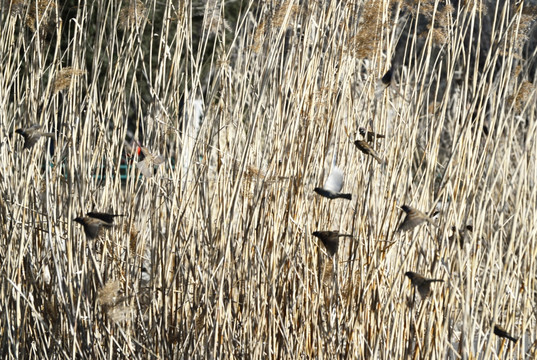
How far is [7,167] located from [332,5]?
2.72 feet

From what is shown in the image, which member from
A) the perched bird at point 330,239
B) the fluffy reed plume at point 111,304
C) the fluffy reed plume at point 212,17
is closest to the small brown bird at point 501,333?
the perched bird at point 330,239

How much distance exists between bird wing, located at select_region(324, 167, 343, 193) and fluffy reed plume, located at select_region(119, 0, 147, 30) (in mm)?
504

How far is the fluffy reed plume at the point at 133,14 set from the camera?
1.50 meters

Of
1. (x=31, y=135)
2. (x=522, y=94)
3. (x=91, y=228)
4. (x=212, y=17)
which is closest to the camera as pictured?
A: (x=91, y=228)

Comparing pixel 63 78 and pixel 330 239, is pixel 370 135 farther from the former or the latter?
pixel 63 78

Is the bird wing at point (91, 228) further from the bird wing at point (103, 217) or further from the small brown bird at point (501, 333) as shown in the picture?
the small brown bird at point (501, 333)

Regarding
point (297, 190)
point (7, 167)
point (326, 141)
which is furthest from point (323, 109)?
point (7, 167)

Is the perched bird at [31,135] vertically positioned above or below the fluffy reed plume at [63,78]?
below

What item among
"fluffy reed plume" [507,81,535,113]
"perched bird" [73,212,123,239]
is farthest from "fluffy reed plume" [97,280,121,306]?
"fluffy reed plume" [507,81,535,113]

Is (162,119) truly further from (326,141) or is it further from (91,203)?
(326,141)

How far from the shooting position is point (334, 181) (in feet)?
4.59

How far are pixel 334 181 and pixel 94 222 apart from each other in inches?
18.0

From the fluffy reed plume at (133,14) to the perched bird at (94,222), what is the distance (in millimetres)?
452

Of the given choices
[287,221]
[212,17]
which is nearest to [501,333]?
[287,221]
